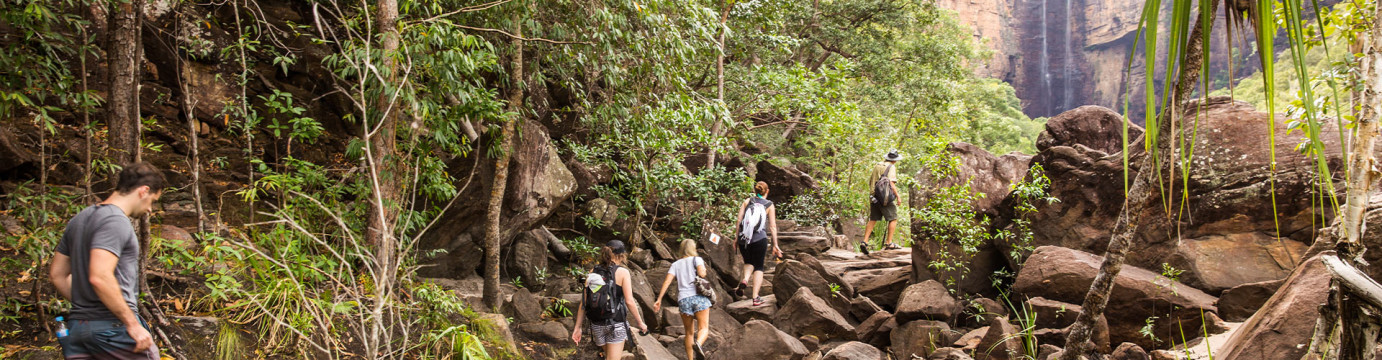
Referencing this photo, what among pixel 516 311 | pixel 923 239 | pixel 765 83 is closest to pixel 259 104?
pixel 516 311

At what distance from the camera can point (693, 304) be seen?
6.51 metres

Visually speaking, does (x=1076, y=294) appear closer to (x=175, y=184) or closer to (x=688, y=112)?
(x=688, y=112)

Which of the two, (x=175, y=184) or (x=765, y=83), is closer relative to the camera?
(x=175, y=184)

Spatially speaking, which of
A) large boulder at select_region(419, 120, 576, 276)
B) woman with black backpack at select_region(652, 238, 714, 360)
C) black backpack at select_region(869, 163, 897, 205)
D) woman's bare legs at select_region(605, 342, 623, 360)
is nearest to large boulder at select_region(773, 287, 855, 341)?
woman with black backpack at select_region(652, 238, 714, 360)

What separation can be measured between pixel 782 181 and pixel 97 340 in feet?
39.1

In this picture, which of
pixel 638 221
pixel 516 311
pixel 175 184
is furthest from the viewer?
pixel 638 221

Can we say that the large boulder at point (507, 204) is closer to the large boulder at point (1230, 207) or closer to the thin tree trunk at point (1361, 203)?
the large boulder at point (1230, 207)

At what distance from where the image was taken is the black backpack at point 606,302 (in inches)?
218

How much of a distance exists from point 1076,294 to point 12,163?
9542 millimetres

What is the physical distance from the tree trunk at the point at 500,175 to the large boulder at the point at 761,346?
2.30 metres

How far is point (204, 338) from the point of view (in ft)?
15.4

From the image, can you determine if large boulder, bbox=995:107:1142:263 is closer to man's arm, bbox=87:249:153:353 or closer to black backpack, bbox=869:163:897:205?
black backpack, bbox=869:163:897:205

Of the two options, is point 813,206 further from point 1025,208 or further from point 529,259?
point 529,259

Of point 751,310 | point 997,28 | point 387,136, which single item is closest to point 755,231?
point 751,310
